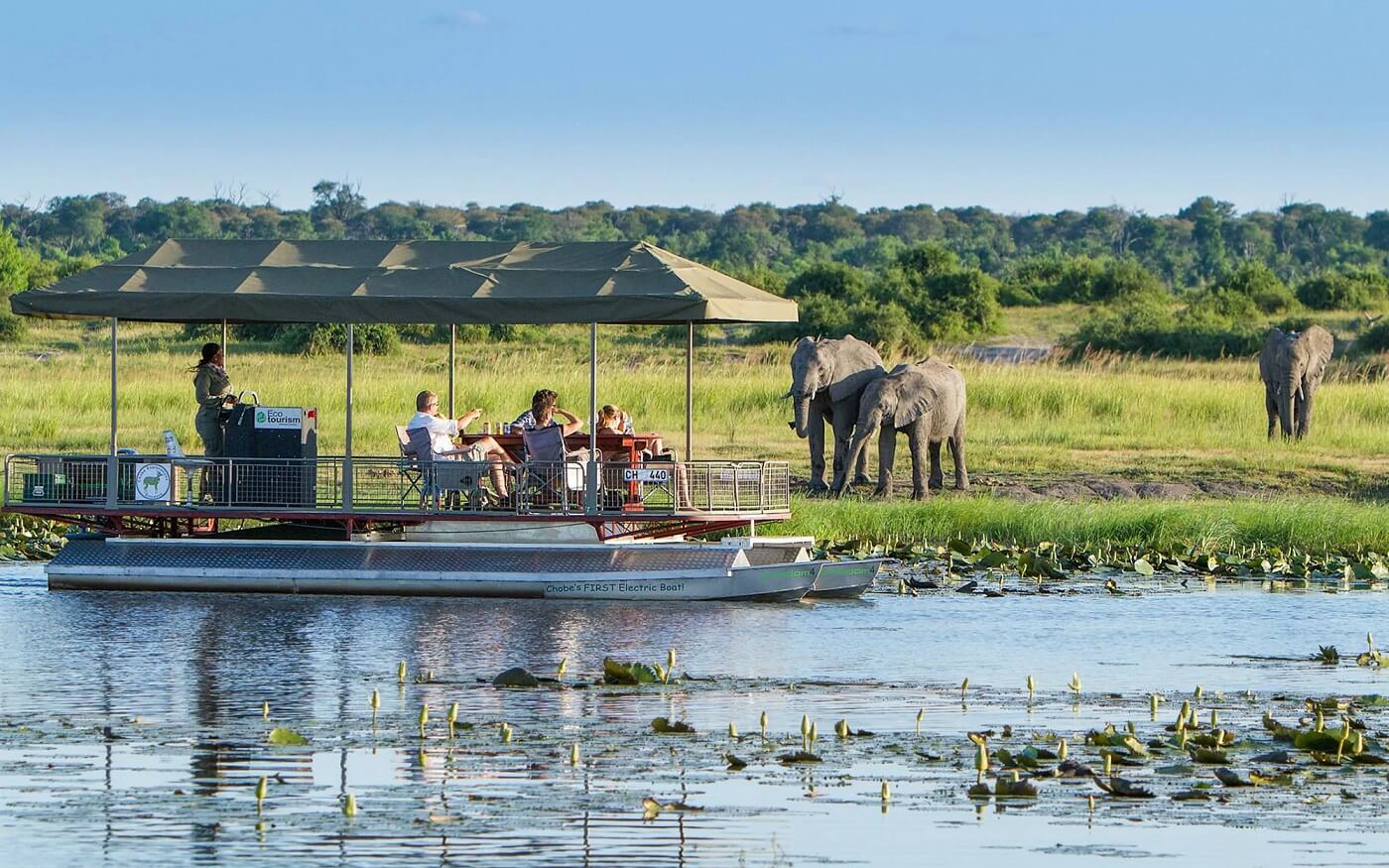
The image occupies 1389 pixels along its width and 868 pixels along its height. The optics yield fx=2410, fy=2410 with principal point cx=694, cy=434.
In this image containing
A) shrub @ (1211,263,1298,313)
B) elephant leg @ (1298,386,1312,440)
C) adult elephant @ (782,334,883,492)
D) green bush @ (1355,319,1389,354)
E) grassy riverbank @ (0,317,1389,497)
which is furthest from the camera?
shrub @ (1211,263,1298,313)

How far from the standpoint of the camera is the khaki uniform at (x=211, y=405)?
19.4 metres

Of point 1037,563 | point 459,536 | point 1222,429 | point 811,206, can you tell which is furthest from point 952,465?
point 811,206

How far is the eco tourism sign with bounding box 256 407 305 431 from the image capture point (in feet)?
62.0

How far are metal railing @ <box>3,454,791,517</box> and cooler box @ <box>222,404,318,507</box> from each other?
0.01m

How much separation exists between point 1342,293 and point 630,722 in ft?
170

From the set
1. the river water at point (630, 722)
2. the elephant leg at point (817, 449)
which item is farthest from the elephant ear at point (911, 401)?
the river water at point (630, 722)

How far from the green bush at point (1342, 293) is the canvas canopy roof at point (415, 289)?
44.7m

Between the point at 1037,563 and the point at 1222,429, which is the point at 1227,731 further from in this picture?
the point at 1222,429

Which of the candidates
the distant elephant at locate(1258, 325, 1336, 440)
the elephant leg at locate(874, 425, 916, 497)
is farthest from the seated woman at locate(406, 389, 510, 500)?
the distant elephant at locate(1258, 325, 1336, 440)

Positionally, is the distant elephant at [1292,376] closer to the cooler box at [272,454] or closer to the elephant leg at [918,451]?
the elephant leg at [918,451]

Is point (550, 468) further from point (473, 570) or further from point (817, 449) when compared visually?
point (817, 449)

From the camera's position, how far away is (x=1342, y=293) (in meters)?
61.7

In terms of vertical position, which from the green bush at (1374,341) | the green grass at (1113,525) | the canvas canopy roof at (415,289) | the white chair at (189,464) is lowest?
the green grass at (1113,525)

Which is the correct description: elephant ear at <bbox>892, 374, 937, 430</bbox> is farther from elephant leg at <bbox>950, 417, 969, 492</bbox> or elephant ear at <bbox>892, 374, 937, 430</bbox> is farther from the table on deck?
the table on deck
